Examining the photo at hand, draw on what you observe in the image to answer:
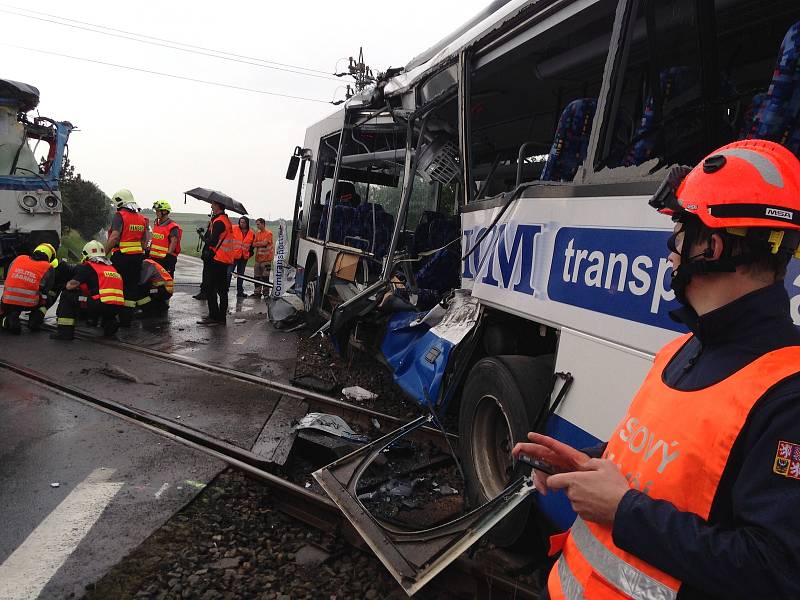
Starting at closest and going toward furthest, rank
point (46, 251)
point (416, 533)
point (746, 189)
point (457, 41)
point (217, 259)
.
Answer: point (746, 189) < point (416, 533) < point (457, 41) < point (46, 251) < point (217, 259)

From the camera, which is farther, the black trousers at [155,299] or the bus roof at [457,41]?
the black trousers at [155,299]

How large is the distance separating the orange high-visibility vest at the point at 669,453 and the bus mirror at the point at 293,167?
924 centimetres

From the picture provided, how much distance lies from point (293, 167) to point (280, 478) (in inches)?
284

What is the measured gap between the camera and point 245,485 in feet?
12.3

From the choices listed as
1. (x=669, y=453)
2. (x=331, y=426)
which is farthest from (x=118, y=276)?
(x=669, y=453)

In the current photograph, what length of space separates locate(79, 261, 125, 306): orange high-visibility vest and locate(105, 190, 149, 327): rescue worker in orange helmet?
2.67 feet

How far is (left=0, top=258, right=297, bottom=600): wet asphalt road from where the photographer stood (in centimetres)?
294

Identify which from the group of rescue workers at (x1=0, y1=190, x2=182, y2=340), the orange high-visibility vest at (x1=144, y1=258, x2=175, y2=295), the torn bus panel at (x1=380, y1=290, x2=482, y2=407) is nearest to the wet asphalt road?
the group of rescue workers at (x1=0, y1=190, x2=182, y2=340)

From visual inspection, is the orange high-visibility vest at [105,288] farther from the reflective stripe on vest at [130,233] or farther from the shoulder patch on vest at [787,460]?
the shoulder patch on vest at [787,460]

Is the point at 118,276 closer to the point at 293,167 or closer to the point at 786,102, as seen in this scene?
the point at 293,167

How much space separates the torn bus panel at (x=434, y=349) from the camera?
12.9 ft

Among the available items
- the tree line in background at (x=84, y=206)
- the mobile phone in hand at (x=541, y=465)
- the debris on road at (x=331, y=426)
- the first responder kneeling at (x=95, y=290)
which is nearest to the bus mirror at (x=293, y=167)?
the first responder kneeling at (x=95, y=290)

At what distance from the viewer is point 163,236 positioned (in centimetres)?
1020

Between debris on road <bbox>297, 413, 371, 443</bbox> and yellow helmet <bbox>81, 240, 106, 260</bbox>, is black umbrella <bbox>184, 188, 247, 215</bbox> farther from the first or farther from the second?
debris on road <bbox>297, 413, 371, 443</bbox>
